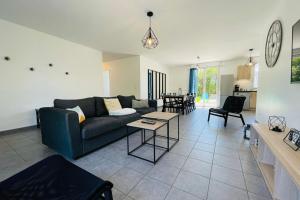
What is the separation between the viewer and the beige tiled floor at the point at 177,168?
134 centimetres

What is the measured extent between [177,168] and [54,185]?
1380mm

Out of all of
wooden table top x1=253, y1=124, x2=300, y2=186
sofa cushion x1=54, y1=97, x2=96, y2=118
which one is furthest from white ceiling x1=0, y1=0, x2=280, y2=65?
wooden table top x1=253, y1=124, x2=300, y2=186

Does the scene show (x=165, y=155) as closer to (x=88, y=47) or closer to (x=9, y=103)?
(x=9, y=103)

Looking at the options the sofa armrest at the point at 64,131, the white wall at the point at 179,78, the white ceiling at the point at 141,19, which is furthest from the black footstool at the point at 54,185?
the white wall at the point at 179,78

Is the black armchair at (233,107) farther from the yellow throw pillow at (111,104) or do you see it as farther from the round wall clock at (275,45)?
the yellow throw pillow at (111,104)

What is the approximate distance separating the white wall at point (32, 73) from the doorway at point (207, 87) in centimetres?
626

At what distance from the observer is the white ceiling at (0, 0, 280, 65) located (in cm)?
232

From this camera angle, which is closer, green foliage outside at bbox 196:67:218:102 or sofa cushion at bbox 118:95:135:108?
sofa cushion at bbox 118:95:135:108

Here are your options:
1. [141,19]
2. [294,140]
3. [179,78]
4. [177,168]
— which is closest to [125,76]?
[141,19]

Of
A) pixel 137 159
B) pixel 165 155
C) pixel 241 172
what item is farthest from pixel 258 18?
pixel 137 159

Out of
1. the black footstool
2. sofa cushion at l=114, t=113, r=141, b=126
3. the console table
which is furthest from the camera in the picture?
sofa cushion at l=114, t=113, r=141, b=126

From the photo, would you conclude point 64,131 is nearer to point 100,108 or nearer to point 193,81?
point 100,108

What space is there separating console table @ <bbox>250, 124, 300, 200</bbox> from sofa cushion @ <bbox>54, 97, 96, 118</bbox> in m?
3.03

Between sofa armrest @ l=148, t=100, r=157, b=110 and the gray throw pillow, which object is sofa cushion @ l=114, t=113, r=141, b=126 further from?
sofa armrest @ l=148, t=100, r=157, b=110
